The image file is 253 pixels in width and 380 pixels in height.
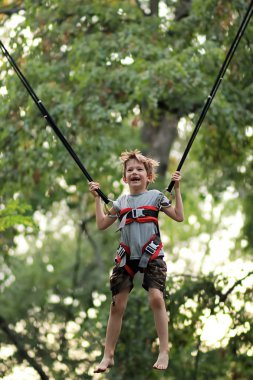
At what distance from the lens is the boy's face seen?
20.6ft

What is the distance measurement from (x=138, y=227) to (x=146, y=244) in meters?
0.13

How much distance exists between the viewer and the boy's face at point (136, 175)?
247 inches

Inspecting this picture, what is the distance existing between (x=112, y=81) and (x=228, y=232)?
12159 mm

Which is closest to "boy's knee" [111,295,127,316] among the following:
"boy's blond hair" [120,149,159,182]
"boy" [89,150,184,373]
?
"boy" [89,150,184,373]

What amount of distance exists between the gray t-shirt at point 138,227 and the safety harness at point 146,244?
2 centimetres

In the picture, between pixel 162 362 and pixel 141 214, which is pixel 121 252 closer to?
pixel 141 214

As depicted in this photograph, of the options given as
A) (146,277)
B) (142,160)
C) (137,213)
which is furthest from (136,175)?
(146,277)

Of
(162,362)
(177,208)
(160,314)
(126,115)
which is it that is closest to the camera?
(162,362)

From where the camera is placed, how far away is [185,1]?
1403 centimetres

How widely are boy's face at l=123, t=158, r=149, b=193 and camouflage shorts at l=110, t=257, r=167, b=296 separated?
0.52 metres

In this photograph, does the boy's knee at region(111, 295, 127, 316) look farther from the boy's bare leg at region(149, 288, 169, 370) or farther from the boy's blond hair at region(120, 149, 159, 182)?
the boy's blond hair at region(120, 149, 159, 182)

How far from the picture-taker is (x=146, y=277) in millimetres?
6148

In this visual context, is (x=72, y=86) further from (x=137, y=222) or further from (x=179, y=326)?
(x=137, y=222)

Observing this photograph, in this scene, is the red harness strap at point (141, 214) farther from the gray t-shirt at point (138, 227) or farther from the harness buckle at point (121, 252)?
the harness buckle at point (121, 252)
